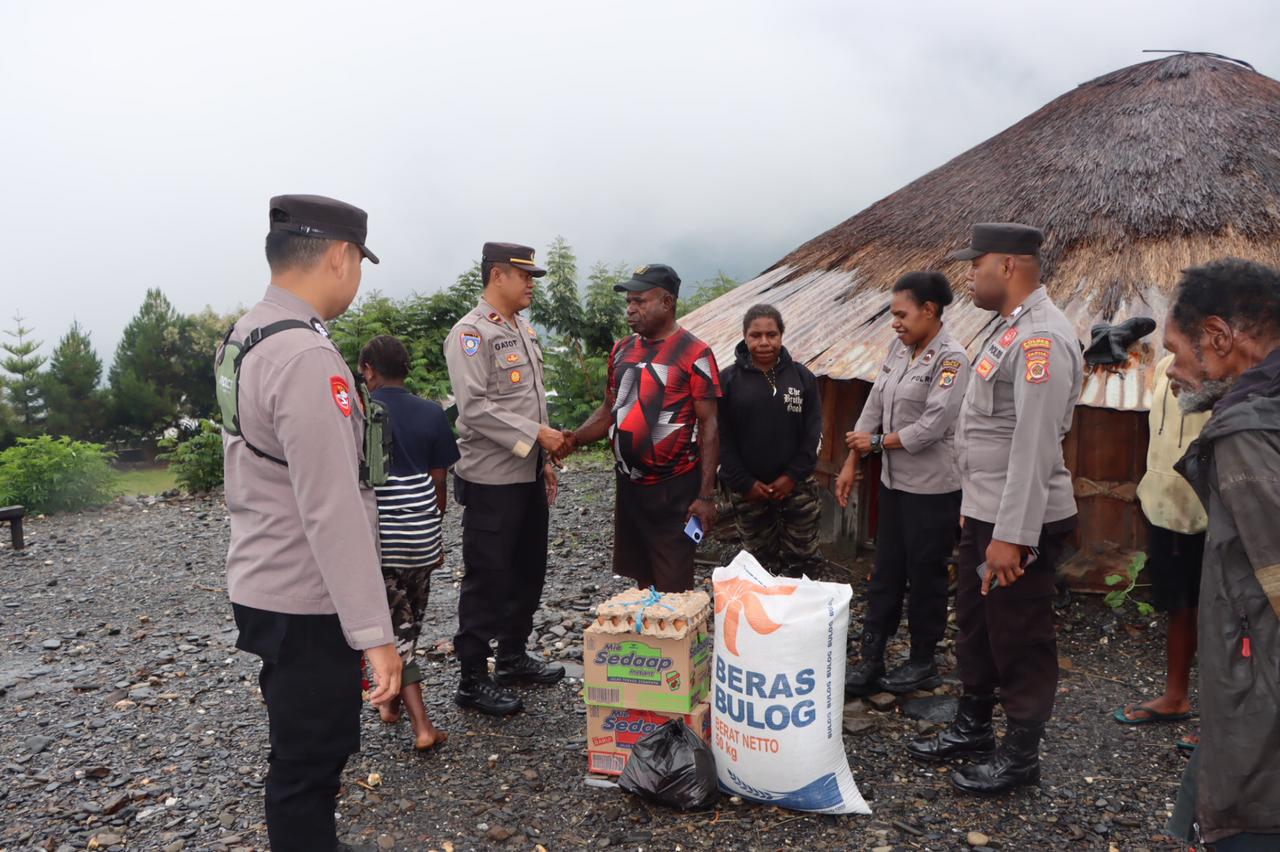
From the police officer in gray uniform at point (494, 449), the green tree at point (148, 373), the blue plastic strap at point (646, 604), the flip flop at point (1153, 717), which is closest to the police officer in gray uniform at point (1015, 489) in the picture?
the flip flop at point (1153, 717)

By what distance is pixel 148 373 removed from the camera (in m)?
32.7

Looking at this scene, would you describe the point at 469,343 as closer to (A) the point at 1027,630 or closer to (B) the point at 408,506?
(B) the point at 408,506

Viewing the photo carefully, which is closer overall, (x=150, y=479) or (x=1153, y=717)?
(x=1153, y=717)

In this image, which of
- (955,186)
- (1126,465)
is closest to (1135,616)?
(1126,465)

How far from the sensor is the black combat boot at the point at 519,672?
485 cm

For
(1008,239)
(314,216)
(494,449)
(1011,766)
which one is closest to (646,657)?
(494,449)

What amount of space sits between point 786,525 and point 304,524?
4.02 meters

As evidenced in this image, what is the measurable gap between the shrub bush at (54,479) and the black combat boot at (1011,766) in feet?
42.0

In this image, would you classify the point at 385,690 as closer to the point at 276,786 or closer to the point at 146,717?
the point at 276,786

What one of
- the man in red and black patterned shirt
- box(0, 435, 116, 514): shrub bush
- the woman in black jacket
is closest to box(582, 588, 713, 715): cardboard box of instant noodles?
the man in red and black patterned shirt

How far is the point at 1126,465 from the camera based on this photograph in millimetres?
6023

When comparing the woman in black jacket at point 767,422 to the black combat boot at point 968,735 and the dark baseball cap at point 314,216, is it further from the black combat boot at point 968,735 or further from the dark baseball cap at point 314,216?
the dark baseball cap at point 314,216

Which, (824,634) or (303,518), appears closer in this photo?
(303,518)

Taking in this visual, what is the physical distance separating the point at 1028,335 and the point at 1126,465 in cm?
329
